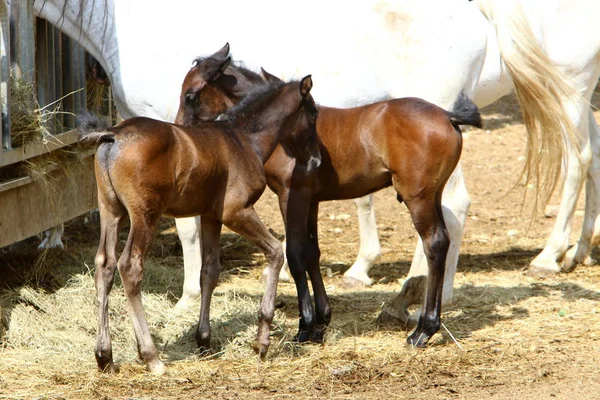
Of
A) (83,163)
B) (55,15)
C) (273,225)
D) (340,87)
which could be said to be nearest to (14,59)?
(55,15)

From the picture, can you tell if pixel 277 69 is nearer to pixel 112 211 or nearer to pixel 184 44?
pixel 184 44

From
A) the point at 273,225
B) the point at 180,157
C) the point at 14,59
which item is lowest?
the point at 273,225

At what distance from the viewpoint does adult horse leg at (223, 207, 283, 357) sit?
470 cm

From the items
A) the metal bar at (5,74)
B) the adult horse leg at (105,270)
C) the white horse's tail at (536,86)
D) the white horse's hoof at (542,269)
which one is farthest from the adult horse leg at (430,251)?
the metal bar at (5,74)

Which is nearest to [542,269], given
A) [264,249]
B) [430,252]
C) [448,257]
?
[448,257]

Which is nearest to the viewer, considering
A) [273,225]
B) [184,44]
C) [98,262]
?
[98,262]

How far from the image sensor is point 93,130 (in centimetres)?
432

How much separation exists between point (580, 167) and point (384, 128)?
2.30m

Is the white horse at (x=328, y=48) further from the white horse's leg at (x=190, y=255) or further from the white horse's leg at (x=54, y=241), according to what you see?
the white horse's leg at (x=54, y=241)

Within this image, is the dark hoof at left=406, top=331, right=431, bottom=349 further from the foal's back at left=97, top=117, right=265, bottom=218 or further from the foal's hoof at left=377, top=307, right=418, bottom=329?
the foal's back at left=97, top=117, right=265, bottom=218

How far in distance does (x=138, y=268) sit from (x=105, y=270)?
0.19 meters

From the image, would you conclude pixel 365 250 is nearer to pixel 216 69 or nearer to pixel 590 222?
pixel 590 222

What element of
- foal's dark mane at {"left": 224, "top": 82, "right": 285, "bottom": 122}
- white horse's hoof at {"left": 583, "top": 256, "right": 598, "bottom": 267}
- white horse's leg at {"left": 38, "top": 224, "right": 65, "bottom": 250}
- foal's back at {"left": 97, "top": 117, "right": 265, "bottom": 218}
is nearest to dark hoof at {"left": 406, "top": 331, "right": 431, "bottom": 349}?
foal's back at {"left": 97, "top": 117, "right": 265, "bottom": 218}

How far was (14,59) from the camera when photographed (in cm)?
551
